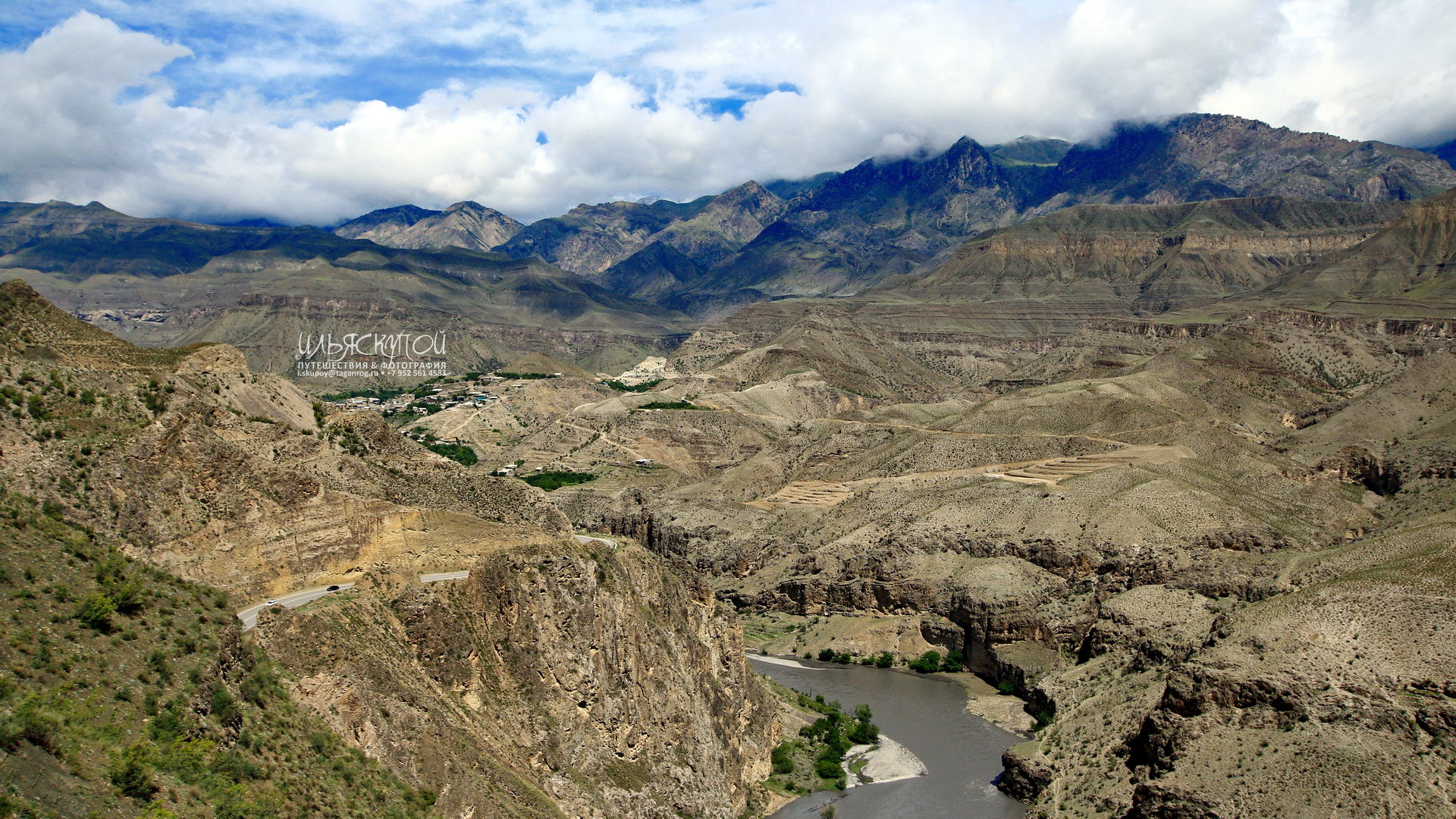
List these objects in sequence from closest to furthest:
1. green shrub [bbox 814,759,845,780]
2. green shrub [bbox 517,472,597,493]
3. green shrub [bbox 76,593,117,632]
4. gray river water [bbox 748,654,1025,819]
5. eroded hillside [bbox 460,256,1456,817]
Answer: green shrub [bbox 76,593,117,632] → eroded hillside [bbox 460,256,1456,817] → gray river water [bbox 748,654,1025,819] → green shrub [bbox 814,759,845,780] → green shrub [bbox 517,472,597,493]

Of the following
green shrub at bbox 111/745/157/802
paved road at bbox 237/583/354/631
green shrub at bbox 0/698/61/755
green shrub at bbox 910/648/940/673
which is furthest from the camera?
green shrub at bbox 910/648/940/673

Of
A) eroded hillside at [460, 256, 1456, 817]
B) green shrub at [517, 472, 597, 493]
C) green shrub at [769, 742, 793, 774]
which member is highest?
eroded hillside at [460, 256, 1456, 817]

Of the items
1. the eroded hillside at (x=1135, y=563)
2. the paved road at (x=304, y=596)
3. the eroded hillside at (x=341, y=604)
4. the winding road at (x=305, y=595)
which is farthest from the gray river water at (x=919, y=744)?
the winding road at (x=305, y=595)

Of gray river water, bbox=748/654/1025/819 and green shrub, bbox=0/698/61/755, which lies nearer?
green shrub, bbox=0/698/61/755

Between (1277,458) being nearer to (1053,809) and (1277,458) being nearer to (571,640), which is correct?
(1053,809)

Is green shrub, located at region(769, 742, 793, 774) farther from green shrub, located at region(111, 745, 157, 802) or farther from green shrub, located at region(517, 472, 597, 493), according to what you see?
green shrub, located at region(517, 472, 597, 493)

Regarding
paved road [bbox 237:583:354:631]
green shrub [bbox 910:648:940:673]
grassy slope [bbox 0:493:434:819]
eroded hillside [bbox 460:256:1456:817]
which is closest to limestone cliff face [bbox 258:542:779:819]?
paved road [bbox 237:583:354:631]

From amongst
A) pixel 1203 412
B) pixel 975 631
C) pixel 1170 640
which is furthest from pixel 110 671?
pixel 1203 412
